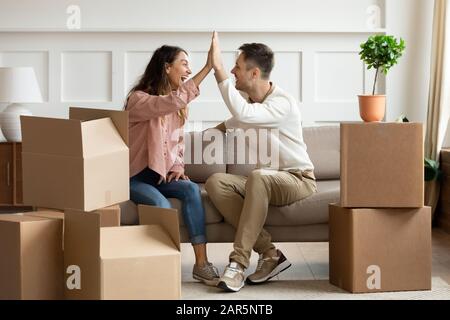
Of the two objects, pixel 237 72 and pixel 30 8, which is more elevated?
pixel 30 8

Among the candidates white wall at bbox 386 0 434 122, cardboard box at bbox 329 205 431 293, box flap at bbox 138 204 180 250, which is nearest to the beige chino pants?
cardboard box at bbox 329 205 431 293

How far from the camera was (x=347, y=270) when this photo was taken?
348 cm

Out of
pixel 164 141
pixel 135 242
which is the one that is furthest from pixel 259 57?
pixel 135 242

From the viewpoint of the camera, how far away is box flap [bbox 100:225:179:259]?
2.76 m

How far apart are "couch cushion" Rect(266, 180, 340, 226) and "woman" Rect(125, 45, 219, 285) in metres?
0.32

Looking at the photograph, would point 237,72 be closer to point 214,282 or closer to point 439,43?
point 214,282

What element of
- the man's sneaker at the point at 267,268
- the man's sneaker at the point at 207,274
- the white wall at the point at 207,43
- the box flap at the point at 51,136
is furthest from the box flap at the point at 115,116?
the white wall at the point at 207,43

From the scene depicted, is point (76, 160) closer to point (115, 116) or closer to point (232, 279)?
point (115, 116)

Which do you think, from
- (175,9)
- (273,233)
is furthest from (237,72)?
(175,9)

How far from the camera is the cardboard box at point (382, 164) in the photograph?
3.39m

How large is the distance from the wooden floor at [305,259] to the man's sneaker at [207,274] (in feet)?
0.37

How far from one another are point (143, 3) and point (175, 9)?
211 mm

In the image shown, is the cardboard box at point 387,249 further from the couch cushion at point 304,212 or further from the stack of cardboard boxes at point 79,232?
the stack of cardboard boxes at point 79,232

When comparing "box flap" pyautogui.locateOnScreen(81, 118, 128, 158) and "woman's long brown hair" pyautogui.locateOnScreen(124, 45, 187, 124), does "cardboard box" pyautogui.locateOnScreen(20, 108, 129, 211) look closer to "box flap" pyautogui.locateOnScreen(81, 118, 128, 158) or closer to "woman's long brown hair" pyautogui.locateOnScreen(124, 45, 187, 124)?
"box flap" pyautogui.locateOnScreen(81, 118, 128, 158)
